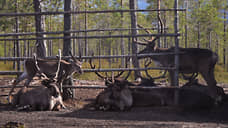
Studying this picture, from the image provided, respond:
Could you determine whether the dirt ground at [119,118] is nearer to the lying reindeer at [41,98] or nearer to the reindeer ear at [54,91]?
the lying reindeer at [41,98]

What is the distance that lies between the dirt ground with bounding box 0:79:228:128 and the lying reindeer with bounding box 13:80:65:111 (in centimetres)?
25

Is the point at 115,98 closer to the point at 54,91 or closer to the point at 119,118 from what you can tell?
the point at 119,118

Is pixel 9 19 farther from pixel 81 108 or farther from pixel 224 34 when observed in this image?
pixel 224 34

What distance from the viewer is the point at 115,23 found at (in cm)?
1777

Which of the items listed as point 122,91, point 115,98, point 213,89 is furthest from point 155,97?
point 213,89

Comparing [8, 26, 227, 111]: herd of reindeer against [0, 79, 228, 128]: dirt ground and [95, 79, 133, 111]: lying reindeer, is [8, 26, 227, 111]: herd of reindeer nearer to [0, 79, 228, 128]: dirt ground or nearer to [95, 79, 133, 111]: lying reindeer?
[95, 79, 133, 111]: lying reindeer

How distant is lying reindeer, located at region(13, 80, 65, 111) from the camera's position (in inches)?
254

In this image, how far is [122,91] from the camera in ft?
22.2

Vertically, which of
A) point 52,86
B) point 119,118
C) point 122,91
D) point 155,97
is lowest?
point 119,118

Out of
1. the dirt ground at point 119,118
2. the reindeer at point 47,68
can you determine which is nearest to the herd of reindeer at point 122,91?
the reindeer at point 47,68

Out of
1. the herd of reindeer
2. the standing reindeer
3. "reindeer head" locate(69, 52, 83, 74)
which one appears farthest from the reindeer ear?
the standing reindeer

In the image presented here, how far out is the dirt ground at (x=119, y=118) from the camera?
5.15 m

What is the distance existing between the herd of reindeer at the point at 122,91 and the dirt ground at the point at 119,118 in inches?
10.7

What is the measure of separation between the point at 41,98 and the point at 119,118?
7.05 ft
